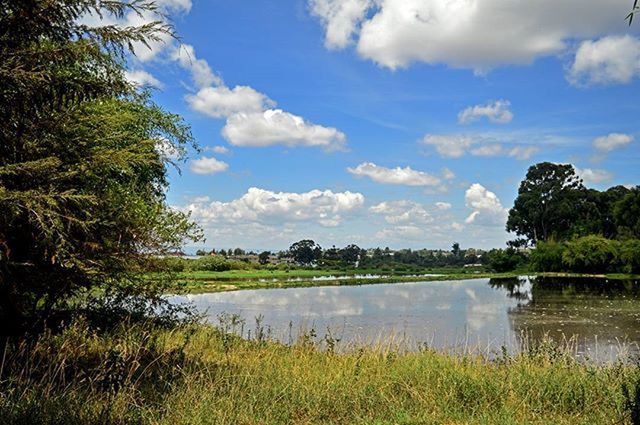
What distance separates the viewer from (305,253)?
4466 inches

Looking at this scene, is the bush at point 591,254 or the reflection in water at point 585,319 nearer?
the reflection in water at point 585,319

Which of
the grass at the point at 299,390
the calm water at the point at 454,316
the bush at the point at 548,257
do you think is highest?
the bush at the point at 548,257

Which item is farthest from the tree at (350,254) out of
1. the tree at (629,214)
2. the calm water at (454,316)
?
the calm water at (454,316)

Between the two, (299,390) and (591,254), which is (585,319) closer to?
(299,390)

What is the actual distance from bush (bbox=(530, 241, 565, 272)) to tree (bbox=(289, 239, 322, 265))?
1929 inches

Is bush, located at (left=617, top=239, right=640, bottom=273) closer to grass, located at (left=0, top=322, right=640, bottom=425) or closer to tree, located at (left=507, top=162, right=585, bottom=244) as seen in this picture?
tree, located at (left=507, top=162, right=585, bottom=244)

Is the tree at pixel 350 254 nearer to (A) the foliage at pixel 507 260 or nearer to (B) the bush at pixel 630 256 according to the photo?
(A) the foliage at pixel 507 260

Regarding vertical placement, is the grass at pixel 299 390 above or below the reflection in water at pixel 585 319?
above

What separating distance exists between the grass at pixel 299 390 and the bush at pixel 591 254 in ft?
204

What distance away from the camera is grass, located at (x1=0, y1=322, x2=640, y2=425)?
5.56 metres

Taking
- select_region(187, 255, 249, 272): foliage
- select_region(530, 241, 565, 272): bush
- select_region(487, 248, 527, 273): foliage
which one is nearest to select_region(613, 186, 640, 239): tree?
select_region(530, 241, 565, 272): bush

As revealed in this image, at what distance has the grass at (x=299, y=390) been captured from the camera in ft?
18.2

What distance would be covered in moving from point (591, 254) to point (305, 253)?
59.3 meters

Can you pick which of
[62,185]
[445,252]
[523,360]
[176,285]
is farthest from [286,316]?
[445,252]
